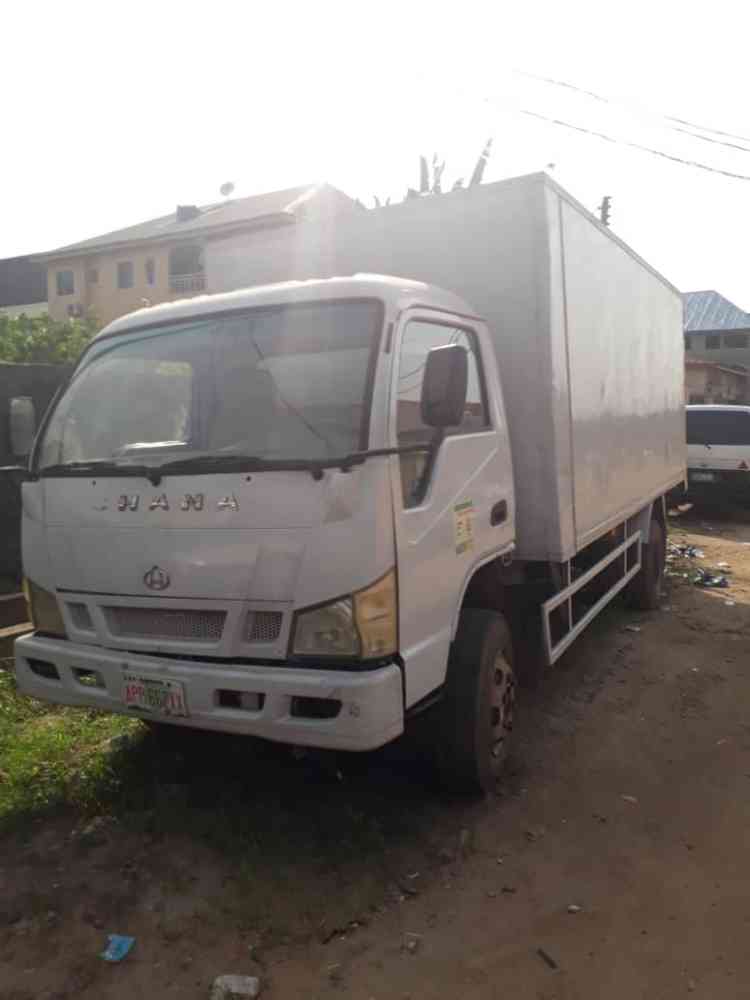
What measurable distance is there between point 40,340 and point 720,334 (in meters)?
36.8

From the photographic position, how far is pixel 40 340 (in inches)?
568

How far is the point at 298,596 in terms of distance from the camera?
111 inches

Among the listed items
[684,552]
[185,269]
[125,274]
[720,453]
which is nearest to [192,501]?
[684,552]

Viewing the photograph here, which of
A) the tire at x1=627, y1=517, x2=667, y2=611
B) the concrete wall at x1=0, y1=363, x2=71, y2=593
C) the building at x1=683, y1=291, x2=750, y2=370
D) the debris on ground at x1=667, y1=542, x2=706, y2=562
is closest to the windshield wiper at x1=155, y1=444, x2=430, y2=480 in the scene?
the concrete wall at x1=0, y1=363, x2=71, y2=593

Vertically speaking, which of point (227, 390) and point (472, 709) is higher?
point (227, 390)

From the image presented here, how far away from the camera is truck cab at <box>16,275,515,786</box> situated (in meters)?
2.83

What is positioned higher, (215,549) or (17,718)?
(215,549)

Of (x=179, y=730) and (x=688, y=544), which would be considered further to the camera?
(x=688, y=544)

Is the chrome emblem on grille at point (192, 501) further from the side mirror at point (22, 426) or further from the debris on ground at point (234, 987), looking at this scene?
the debris on ground at point (234, 987)

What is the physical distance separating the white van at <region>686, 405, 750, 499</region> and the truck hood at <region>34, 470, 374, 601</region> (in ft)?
39.3

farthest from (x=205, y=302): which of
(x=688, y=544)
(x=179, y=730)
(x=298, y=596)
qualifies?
(x=688, y=544)

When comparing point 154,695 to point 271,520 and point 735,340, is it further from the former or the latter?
point 735,340

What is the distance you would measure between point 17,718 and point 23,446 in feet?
5.83

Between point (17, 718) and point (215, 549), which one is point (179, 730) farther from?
point (215, 549)
